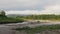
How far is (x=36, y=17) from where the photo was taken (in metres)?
36.6

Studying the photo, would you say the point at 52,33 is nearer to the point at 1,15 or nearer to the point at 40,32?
the point at 40,32

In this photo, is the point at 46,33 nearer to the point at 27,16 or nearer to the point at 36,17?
the point at 36,17

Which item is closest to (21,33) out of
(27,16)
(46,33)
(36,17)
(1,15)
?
(46,33)

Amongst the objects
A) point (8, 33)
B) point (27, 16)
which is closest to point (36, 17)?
point (27, 16)

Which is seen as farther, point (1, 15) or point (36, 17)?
point (36, 17)

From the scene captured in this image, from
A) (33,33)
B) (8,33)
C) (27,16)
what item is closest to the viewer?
(33,33)

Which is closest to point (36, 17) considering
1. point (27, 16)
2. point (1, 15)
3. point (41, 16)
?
point (41, 16)

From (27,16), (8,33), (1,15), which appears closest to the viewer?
(8,33)

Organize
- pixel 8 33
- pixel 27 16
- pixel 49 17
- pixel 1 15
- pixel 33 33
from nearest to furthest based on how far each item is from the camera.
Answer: pixel 33 33 < pixel 8 33 < pixel 1 15 < pixel 49 17 < pixel 27 16

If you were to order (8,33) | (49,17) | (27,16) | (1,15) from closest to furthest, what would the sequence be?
(8,33)
(1,15)
(49,17)
(27,16)

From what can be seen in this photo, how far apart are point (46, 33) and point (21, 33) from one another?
2.07 metres

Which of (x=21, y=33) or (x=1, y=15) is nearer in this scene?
(x=21, y=33)

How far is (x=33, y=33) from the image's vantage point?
14875 mm

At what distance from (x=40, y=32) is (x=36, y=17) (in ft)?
69.2
